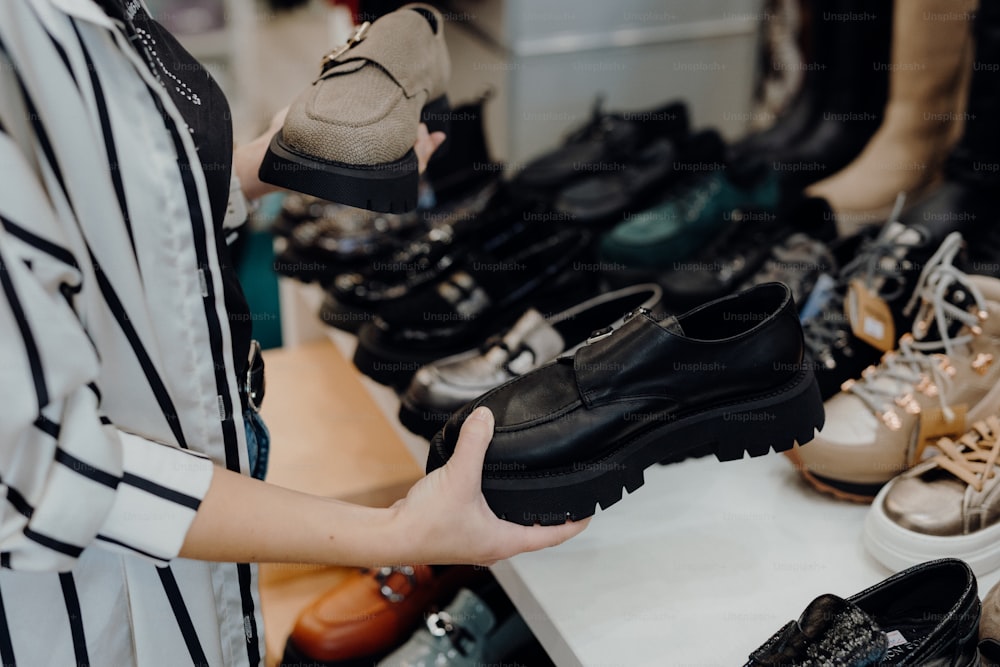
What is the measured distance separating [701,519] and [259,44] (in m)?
2.43

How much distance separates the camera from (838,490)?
746mm

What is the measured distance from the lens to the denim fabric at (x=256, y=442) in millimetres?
687

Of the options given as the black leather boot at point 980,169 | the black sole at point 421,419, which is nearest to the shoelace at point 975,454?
the black leather boot at point 980,169

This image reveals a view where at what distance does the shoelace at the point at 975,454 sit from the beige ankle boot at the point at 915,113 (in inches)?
18.6

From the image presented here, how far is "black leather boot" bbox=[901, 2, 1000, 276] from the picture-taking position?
2.95 ft

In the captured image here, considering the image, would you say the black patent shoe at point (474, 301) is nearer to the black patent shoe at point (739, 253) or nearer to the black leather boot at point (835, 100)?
the black patent shoe at point (739, 253)

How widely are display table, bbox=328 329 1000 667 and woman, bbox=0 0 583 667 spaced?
10cm

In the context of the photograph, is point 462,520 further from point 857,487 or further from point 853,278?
point 853,278

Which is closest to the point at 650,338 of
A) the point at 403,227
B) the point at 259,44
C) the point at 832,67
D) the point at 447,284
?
the point at 447,284

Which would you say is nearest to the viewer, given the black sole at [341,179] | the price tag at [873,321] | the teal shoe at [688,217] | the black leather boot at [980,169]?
the black sole at [341,179]

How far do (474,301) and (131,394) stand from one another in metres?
0.49

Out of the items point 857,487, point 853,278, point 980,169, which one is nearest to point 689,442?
point 857,487

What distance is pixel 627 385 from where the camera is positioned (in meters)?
0.64

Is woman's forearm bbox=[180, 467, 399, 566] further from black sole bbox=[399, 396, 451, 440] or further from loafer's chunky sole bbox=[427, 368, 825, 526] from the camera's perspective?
black sole bbox=[399, 396, 451, 440]
